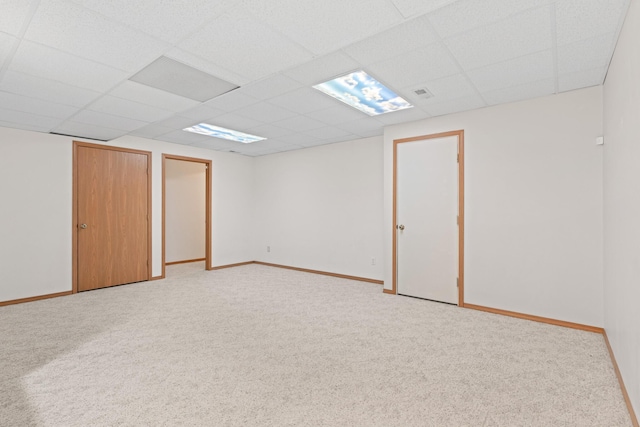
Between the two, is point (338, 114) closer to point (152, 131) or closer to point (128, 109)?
point (128, 109)

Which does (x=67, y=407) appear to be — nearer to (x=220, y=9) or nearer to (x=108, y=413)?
(x=108, y=413)

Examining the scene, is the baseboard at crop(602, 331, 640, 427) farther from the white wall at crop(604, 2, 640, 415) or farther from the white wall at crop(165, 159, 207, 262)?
the white wall at crop(165, 159, 207, 262)

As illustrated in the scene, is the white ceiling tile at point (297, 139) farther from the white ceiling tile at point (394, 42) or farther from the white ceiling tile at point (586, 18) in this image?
the white ceiling tile at point (586, 18)

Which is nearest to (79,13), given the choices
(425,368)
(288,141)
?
(425,368)

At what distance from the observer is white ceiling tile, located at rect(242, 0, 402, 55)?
5.97 ft

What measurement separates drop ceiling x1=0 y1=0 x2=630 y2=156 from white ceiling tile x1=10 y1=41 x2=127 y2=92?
13 mm

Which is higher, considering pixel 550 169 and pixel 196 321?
pixel 550 169

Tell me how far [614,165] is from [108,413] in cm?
394

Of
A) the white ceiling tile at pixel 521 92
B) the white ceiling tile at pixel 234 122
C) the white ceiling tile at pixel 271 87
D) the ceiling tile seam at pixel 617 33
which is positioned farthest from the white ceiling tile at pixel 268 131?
the ceiling tile seam at pixel 617 33

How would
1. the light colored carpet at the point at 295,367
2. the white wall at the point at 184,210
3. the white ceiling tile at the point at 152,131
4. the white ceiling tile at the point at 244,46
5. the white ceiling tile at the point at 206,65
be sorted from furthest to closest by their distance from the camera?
1. the white wall at the point at 184,210
2. the white ceiling tile at the point at 152,131
3. the white ceiling tile at the point at 206,65
4. the white ceiling tile at the point at 244,46
5. the light colored carpet at the point at 295,367

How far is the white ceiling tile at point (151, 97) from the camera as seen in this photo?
292 cm

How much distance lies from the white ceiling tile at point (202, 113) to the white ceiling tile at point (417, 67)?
202 cm

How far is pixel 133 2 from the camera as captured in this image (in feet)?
5.82

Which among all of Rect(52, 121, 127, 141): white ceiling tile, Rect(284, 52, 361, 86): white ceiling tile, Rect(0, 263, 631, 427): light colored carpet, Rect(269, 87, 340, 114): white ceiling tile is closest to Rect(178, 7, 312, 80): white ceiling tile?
Rect(284, 52, 361, 86): white ceiling tile
